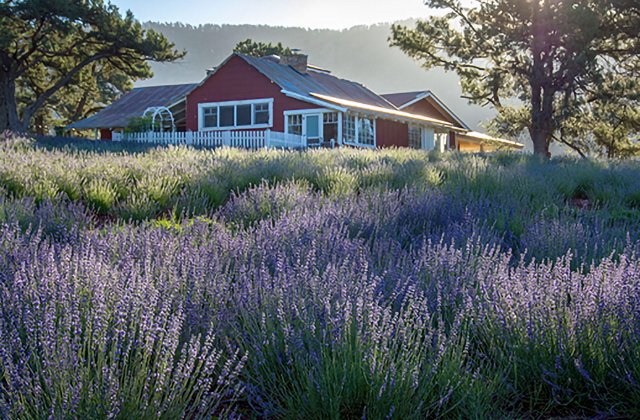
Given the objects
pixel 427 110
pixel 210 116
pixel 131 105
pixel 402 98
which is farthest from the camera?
pixel 427 110

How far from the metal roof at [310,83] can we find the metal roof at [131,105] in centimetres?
437

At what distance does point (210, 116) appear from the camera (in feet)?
98.1

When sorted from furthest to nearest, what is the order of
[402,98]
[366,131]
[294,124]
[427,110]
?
[427,110] → [402,98] → [366,131] → [294,124]

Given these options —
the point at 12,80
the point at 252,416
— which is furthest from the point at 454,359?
the point at 12,80

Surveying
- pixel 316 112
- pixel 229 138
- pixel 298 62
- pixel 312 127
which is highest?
pixel 298 62

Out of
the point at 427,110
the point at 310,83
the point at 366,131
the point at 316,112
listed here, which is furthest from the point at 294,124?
the point at 427,110

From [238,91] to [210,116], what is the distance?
6.34 feet

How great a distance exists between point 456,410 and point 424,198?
3565 mm

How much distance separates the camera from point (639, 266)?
2.91 m

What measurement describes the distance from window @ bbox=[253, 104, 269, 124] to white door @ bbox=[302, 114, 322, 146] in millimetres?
1826

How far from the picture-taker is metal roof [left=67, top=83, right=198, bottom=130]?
33.5 meters

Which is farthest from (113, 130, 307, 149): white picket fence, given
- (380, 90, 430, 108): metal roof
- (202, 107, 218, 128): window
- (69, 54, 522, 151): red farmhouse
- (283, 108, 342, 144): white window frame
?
(380, 90, 430, 108): metal roof

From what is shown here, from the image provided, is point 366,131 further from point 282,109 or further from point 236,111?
point 236,111

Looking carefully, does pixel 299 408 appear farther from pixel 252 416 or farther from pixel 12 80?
pixel 12 80
